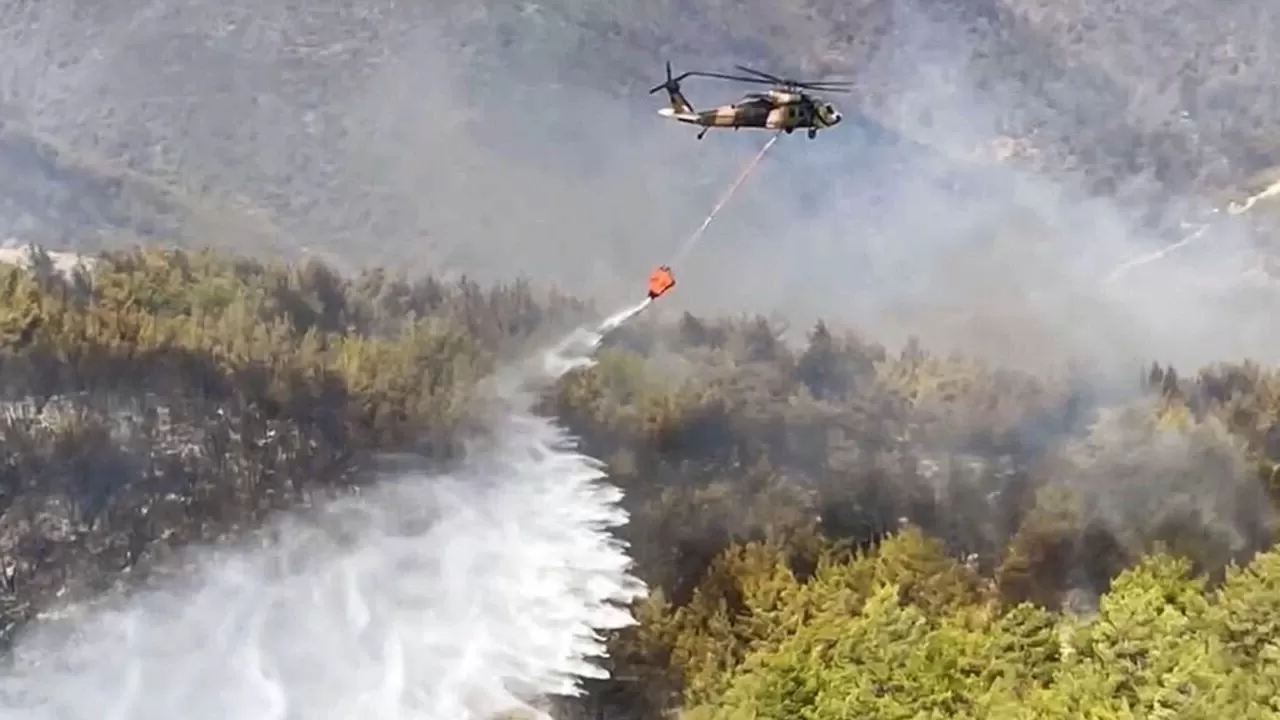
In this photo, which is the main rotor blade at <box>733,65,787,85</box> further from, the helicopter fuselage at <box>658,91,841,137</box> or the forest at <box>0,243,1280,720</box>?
the forest at <box>0,243,1280,720</box>

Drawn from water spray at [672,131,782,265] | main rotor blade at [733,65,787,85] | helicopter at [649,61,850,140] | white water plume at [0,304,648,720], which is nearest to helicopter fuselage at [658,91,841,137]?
helicopter at [649,61,850,140]

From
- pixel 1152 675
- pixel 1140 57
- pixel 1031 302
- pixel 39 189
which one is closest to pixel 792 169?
pixel 1031 302

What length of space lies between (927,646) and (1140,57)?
3.28 meters

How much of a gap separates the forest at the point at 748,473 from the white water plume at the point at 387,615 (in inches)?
5.5

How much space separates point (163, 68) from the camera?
674cm

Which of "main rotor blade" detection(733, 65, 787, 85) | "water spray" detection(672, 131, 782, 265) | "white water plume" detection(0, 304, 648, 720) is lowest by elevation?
"white water plume" detection(0, 304, 648, 720)

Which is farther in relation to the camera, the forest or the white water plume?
the forest

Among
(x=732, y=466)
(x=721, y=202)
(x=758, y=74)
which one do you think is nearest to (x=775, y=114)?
(x=721, y=202)

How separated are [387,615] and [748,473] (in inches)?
64.7

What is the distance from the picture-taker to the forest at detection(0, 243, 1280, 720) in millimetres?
5883

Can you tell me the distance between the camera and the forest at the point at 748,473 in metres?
5.88

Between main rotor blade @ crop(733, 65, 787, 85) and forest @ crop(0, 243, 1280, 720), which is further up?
main rotor blade @ crop(733, 65, 787, 85)

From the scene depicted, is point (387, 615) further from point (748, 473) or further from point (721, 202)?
point (721, 202)

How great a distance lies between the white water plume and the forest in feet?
0.46
